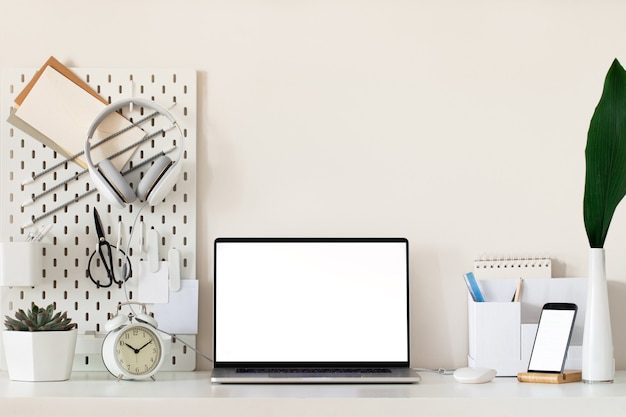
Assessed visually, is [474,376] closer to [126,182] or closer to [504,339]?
[504,339]

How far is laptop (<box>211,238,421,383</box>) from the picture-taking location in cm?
154

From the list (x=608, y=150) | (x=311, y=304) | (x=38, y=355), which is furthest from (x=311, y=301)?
(x=608, y=150)

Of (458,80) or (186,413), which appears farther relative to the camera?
(458,80)

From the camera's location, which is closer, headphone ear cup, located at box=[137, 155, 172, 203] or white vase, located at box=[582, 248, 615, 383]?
white vase, located at box=[582, 248, 615, 383]

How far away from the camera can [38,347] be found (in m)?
1.45

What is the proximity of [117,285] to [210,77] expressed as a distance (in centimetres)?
48

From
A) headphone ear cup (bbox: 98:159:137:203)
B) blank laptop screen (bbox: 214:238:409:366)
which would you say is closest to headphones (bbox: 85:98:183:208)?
headphone ear cup (bbox: 98:159:137:203)

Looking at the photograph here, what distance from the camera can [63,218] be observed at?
165cm

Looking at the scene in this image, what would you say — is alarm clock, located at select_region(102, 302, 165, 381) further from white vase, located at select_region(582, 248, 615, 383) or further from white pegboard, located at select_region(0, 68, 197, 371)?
white vase, located at select_region(582, 248, 615, 383)

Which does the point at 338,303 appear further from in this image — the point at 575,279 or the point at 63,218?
the point at 63,218

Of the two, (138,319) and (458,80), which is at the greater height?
(458,80)

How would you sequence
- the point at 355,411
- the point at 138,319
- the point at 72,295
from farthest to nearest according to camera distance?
the point at 72,295
the point at 138,319
the point at 355,411

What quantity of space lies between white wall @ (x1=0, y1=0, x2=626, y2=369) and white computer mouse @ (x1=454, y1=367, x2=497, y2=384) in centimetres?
Result: 19

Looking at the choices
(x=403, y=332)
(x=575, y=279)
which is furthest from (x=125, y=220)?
(x=575, y=279)
